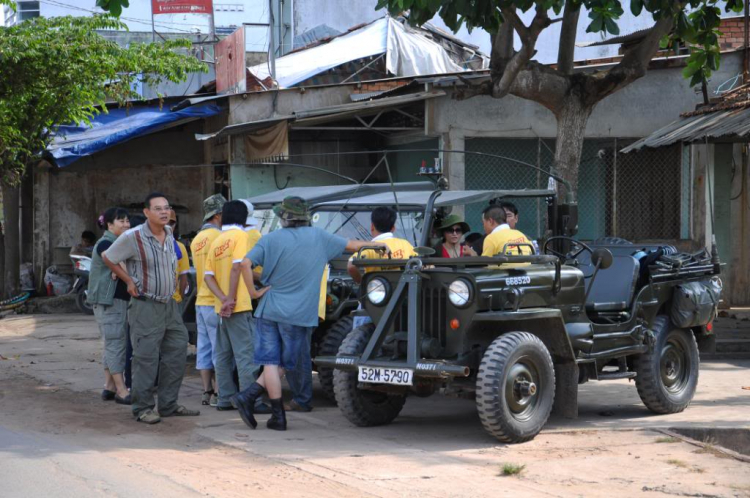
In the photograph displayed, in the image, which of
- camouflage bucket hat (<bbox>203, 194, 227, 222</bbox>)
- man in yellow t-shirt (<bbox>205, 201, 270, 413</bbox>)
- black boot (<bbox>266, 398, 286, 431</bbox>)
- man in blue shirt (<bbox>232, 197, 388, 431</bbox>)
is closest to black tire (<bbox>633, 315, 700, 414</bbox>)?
man in blue shirt (<bbox>232, 197, 388, 431</bbox>)

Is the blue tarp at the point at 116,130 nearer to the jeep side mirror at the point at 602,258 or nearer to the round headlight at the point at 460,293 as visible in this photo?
the jeep side mirror at the point at 602,258

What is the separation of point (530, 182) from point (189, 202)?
24.9ft

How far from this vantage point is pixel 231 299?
811cm

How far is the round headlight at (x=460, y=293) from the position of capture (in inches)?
281

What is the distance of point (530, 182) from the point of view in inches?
672

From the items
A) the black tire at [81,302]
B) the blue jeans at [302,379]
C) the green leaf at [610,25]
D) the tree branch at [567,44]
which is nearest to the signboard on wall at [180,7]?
the black tire at [81,302]

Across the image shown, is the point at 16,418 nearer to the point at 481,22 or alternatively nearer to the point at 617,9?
the point at 481,22

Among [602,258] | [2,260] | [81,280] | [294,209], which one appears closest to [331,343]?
[294,209]

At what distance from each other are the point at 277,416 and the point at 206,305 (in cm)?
149

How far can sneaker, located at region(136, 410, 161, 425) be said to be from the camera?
26.2ft

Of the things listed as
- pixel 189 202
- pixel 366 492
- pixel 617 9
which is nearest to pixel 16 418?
pixel 366 492

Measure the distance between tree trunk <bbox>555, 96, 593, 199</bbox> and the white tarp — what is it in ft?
25.3

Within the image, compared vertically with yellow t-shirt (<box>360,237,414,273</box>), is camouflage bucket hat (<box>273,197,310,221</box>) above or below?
above

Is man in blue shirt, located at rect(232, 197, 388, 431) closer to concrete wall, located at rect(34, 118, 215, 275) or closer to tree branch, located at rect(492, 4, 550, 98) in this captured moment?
tree branch, located at rect(492, 4, 550, 98)
